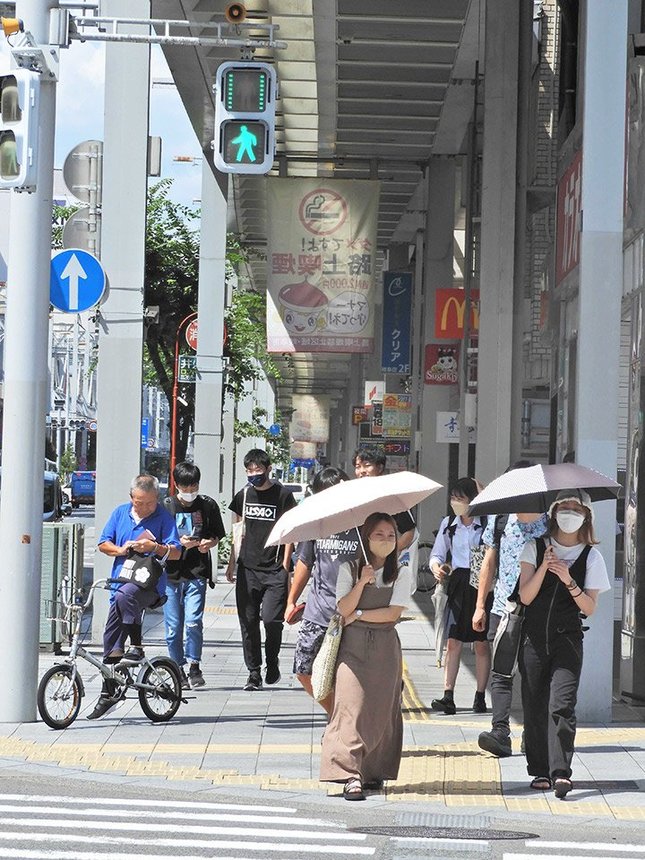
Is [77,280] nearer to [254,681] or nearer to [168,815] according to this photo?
[254,681]

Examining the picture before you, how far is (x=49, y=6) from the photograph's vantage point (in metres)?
11.1

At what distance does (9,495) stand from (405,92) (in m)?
12.4

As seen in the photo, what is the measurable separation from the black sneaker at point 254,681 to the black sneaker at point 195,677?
0.37m

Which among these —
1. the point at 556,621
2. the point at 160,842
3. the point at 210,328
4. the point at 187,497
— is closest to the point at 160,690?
the point at 187,497

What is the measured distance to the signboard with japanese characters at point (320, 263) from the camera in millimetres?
22969

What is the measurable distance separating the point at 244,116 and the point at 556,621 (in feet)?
16.2

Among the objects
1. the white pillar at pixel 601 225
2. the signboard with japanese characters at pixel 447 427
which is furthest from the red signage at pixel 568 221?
the signboard with japanese characters at pixel 447 427

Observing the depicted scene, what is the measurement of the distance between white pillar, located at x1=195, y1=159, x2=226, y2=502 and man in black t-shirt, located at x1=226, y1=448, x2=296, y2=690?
464 inches

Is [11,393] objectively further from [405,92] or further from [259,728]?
[405,92]

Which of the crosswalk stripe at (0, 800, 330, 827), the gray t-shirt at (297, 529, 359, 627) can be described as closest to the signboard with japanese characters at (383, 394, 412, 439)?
the gray t-shirt at (297, 529, 359, 627)

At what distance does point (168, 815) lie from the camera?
8.12m

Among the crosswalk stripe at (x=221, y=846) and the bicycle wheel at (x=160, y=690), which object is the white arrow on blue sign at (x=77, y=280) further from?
the crosswalk stripe at (x=221, y=846)

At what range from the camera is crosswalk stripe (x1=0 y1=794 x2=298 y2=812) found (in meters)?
8.41

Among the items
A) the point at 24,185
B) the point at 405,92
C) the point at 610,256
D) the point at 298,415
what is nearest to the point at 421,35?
the point at 405,92
